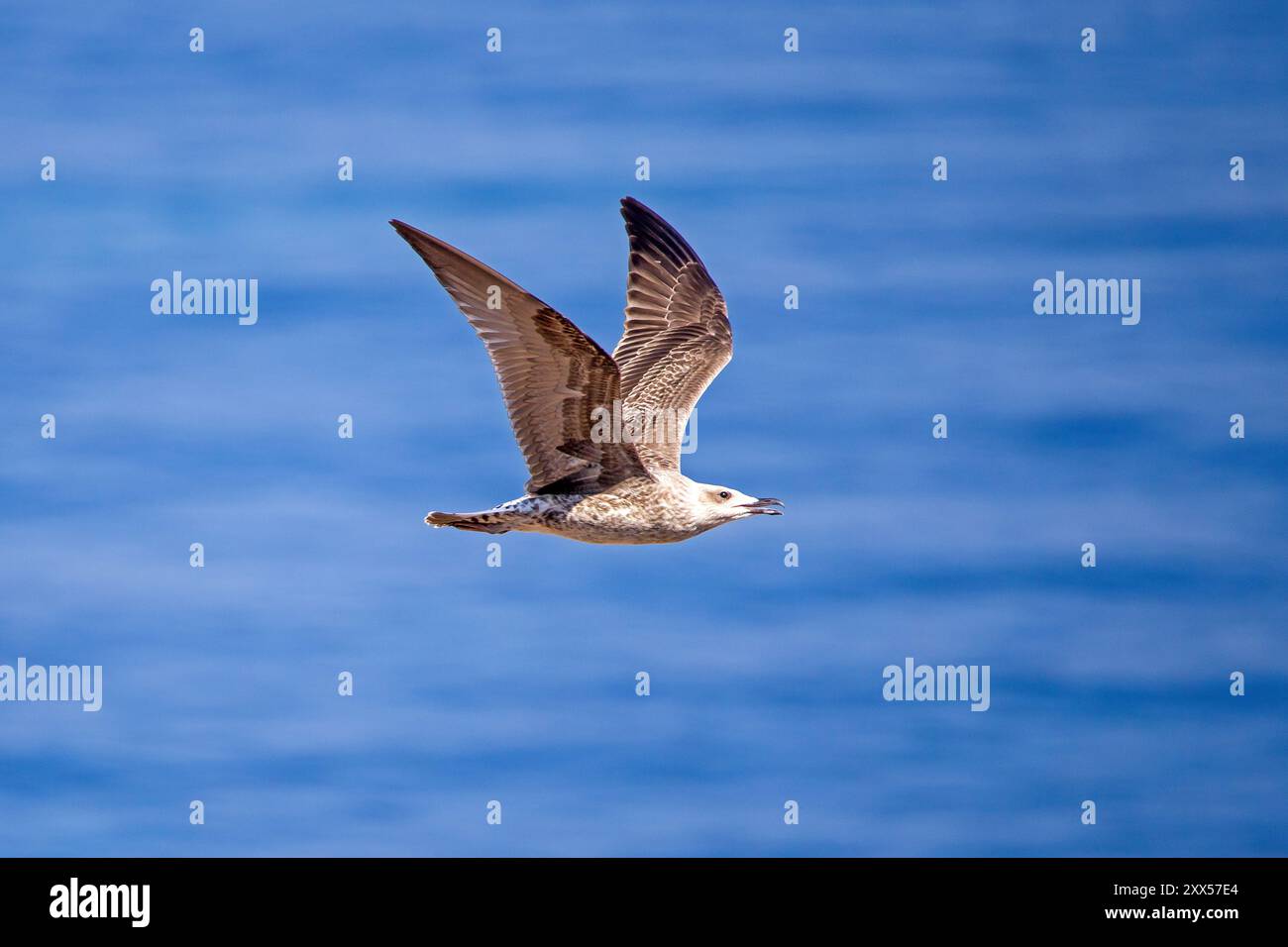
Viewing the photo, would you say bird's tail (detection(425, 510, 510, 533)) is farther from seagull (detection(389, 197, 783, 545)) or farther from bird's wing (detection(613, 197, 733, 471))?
bird's wing (detection(613, 197, 733, 471))

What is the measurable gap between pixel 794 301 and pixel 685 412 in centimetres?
473

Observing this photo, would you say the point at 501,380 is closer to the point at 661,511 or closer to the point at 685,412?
the point at 661,511

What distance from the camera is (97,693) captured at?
A: 34.8m

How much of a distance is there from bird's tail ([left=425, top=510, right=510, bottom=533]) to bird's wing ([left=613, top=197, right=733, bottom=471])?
2.64 meters

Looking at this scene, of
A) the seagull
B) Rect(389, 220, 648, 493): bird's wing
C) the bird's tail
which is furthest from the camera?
the bird's tail

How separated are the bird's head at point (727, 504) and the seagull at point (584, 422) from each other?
12 millimetres

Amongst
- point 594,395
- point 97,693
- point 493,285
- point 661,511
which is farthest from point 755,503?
point 97,693

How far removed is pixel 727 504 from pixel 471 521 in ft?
10.9

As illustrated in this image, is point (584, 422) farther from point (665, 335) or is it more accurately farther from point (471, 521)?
point (665, 335)

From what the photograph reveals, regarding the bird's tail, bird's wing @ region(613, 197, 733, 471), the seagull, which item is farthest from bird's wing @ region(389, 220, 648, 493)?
bird's wing @ region(613, 197, 733, 471)

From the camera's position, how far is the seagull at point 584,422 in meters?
23.1

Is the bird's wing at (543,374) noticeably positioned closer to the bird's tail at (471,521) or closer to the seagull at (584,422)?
the seagull at (584,422)

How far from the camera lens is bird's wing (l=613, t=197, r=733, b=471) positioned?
27750 mm

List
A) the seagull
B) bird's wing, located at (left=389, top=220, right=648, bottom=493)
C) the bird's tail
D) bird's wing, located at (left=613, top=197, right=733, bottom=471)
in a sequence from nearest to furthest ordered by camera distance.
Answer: bird's wing, located at (left=389, top=220, right=648, bottom=493)
the seagull
the bird's tail
bird's wing, located at (left=613, top=197, right=733, bottom=471)
